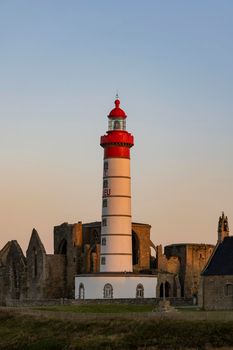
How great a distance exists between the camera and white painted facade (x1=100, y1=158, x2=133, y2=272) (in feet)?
268

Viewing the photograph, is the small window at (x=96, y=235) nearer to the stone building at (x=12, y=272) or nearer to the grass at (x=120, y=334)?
the stone building at (x=12, y=272)

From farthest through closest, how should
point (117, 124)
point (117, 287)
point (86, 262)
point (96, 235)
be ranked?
1. point (96, 235)
2. point (86, 262)
3. point (117, 124)
4. point (117, 287)

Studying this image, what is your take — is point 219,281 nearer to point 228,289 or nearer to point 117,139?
point 228,289

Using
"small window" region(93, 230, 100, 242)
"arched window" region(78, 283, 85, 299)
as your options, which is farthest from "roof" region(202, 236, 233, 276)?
"small window" region(93, 230, 100, 242)

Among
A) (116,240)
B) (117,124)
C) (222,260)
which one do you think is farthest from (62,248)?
(222,260)

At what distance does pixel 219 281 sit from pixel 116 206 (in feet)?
55.5

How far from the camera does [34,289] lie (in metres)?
90.6

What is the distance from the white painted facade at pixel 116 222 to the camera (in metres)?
81.8

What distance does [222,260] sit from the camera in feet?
225

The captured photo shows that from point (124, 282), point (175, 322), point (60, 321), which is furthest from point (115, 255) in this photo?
point (175, 322)

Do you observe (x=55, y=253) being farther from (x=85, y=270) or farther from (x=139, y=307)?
(x=139, y=307)

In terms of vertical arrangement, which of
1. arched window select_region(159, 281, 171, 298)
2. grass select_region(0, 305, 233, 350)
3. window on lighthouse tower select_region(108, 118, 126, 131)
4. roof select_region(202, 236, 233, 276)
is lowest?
grass select_region(0, 305, 233, 350)

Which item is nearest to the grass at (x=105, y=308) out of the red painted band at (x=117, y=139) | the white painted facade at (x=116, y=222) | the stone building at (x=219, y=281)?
the stone building at (x=219, y=281)

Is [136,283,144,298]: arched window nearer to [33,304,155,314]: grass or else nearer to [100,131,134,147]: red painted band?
[33,304,155,314]: grass
